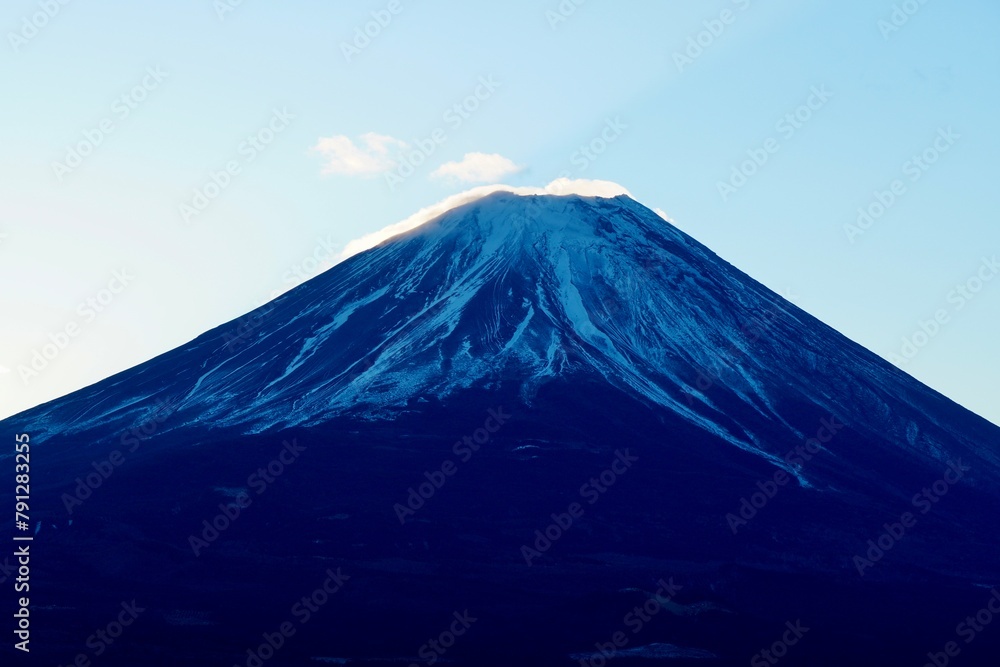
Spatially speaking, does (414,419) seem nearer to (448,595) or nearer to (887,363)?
(448,595)

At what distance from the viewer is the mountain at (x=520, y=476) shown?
247 ft

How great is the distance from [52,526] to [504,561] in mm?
29701

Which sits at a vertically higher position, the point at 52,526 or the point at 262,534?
the point at 262,534

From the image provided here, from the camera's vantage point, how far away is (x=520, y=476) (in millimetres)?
99562

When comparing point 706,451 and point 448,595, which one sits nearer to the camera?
point 448,595

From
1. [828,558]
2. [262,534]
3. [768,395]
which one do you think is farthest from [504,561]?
[768,395]

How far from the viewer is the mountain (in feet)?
247

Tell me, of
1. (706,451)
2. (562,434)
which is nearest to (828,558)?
(706,451)

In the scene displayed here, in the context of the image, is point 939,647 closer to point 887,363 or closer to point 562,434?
point 562,434

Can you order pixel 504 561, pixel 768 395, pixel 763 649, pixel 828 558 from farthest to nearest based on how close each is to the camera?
pixel 768 395 → pixel 828 558 → pixel 504 561 → pixel 763 649

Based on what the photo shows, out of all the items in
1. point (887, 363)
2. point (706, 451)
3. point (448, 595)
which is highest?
point (887, 363)

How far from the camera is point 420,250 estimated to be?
5492 inches

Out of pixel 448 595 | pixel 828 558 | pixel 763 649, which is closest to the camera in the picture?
pixel 763 649

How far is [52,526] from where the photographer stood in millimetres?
92625
